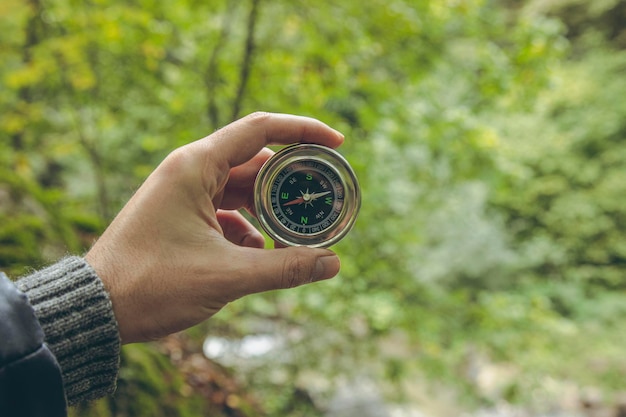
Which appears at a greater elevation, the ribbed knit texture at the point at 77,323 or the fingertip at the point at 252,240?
the fingertip at the point at 252,240

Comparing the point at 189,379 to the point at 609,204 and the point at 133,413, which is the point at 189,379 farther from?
the point at 609,204

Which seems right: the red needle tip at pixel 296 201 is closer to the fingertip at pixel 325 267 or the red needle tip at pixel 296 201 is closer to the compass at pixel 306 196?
the compass at pixel 306 196

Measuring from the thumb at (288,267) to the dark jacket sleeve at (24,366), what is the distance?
0.55m

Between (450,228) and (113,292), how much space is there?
10269 mm

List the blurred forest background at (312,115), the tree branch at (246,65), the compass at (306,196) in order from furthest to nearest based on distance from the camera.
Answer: the tree branch at (246,65)
the blurred forest background at (312,115)
the compass at (306,196)

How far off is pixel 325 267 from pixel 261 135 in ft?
1.51

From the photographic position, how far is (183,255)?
1449 mm

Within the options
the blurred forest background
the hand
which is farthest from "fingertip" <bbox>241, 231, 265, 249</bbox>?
the blurred forest background

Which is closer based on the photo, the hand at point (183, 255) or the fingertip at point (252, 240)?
the hand at point (183, 255)

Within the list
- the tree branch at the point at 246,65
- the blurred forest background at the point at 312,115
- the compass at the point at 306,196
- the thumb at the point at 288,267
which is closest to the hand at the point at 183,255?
the thumb at the point at 288,267

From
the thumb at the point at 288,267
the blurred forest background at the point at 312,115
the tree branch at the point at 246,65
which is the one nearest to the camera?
the thumb at the point at 288,267

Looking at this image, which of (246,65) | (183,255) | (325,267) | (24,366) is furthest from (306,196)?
(246,65)

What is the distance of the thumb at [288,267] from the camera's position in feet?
4.86

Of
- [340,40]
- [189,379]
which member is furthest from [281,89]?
[189,379]
